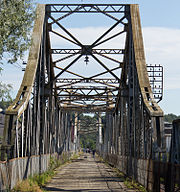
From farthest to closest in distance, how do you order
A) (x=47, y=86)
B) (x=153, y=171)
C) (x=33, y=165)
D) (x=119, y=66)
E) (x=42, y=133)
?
(x=119, y=66) < (x=47, y=86) < (x=42, y=133) < (x=33, y=165) < (x=153, y=171)

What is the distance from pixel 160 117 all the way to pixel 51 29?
13.7 meters

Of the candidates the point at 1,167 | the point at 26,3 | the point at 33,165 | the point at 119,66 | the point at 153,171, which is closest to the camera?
the point at 1,167

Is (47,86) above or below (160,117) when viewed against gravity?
above

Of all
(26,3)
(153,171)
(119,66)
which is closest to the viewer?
(153,171)

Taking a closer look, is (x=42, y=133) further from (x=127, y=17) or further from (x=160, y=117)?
(x=160, y=117)

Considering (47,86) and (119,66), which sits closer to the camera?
(47,86)

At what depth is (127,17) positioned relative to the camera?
2931cm

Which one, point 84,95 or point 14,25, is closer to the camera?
point 14,25

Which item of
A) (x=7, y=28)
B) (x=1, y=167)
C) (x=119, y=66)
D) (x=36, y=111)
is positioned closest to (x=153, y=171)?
(x=1, y=167)

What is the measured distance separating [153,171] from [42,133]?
14.1m

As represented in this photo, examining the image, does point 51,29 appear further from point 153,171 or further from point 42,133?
point 153,171

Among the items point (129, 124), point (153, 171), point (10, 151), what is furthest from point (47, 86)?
point (153, 171)

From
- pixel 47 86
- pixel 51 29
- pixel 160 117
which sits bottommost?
pixel 160 117

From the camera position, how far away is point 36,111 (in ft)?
86.0
